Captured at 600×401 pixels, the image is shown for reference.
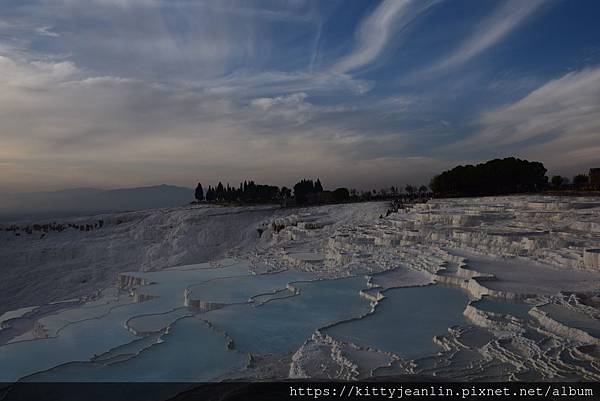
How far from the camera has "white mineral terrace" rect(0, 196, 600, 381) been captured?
16.5ft

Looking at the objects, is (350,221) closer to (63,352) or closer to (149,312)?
(149,312)

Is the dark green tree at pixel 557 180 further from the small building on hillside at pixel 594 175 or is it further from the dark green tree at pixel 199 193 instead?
the dark green tree at pixel 199 193

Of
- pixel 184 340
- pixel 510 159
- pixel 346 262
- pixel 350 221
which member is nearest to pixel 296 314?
pixel 184 340

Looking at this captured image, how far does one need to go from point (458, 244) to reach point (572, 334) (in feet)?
24.7

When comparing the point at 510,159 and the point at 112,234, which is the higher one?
the point at 510,159

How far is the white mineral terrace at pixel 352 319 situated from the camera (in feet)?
16.5

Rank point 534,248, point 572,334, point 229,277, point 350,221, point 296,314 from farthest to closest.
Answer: point 350,221
point 229,277
point 534,248
point 296,314
point 572,334

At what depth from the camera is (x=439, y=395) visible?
322 cm

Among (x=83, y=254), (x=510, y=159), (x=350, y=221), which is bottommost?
(x=83, y=254)

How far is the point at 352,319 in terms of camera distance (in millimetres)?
6785

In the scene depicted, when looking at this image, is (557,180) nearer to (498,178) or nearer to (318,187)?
(498,178)

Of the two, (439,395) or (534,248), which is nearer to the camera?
(439,395)

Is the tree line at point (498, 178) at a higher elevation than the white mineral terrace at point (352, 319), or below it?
higher

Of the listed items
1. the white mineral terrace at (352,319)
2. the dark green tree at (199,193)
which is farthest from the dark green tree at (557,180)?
the dark green tree at (199,193)
